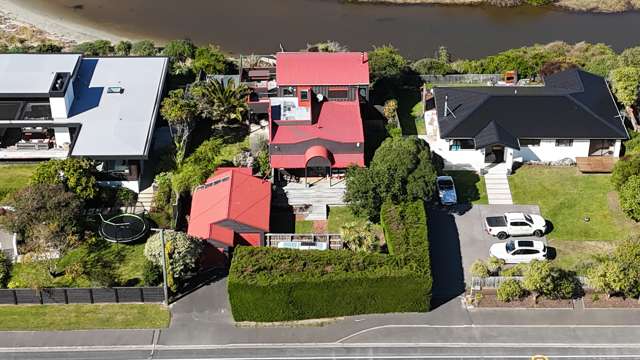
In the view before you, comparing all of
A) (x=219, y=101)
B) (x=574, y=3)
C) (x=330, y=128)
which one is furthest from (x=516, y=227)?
(x=574, y=3)

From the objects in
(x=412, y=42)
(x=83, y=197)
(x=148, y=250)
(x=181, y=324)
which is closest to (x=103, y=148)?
(x=83, y=197)

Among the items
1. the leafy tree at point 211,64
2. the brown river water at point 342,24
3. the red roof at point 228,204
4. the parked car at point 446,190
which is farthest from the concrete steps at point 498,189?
the brown river water at point 342,24

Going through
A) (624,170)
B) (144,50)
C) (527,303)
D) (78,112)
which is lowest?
(527,303)

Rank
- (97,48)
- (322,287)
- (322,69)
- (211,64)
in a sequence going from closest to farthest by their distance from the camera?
(322,287), (322,69), (211,64), (97,48)

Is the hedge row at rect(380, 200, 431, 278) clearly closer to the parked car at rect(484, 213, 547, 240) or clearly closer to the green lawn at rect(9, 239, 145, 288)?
the parked car at rect(484, 213, 547, 240)

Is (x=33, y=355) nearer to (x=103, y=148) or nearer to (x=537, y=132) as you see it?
(x=103, y=148)

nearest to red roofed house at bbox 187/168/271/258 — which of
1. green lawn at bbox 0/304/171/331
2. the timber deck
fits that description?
green lawn at bbox 0/304/171/331

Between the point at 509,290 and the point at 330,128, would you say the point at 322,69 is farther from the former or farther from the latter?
the point at 509,290
